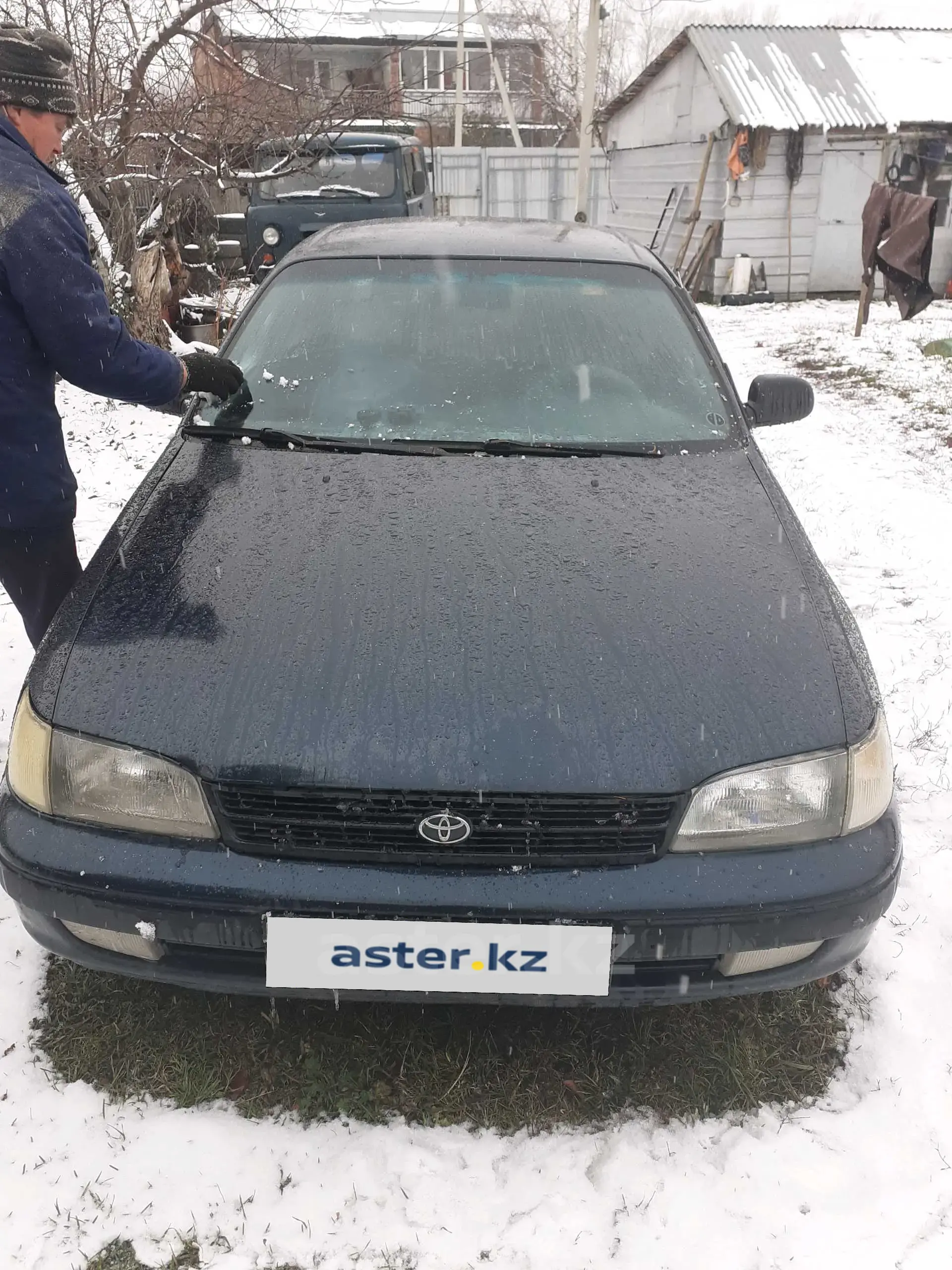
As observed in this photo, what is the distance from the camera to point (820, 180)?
512 inches

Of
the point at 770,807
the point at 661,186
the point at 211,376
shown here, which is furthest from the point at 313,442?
the point at 661,186

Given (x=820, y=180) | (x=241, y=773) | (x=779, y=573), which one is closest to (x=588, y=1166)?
(x=241, y=773)

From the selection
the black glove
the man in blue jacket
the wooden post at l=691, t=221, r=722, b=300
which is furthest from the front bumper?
the wooden post at l=691, t=221, r=722, b=300

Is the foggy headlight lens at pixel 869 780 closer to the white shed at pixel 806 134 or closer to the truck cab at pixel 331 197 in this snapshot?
the truck cab at pixel 331 197

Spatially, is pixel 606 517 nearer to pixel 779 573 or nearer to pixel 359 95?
pixel 779 573

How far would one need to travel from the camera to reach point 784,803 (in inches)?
61.7

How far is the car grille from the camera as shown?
148cm

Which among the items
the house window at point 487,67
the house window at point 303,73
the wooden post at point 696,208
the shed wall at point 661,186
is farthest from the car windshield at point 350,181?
the house window at point 487,67

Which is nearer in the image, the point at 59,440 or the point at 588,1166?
the point at 588,1166

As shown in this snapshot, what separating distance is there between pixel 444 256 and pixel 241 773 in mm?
1890

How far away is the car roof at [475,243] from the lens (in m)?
2.82

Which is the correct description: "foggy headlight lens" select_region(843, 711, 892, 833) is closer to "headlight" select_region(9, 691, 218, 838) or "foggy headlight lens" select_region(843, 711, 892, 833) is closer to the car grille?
the car grille

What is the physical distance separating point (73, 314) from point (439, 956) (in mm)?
1538

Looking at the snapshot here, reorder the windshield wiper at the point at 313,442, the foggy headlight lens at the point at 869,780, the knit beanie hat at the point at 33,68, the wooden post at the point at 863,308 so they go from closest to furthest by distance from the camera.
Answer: the foggy headlight lens at the point at 869,780 → the knit beanie hat at the point at 33,68 → the windshield wiper at the point at 313,442 → the wooden post at the point at 863,308
